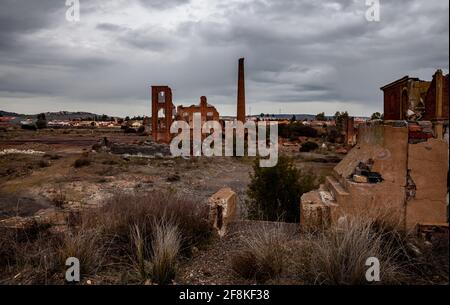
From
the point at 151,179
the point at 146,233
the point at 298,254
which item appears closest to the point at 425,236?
the point at 298,254

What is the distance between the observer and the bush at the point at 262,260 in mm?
4145

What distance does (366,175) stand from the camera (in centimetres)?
604

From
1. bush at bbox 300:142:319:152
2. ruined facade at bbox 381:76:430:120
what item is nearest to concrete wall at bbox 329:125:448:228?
ruined facade at bbox 381:76:430:120

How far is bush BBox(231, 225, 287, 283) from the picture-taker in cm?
414

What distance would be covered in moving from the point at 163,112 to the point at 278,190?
1113 inches

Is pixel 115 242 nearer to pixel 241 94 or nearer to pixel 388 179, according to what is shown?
pixel 388 179

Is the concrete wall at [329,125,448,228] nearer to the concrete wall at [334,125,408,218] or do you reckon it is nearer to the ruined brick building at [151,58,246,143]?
the concrete wall at [334,125,408,218]

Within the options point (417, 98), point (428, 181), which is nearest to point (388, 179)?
point (428, 181)

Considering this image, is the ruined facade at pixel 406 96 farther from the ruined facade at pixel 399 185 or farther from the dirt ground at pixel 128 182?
the ruined facade at pixel 399 185

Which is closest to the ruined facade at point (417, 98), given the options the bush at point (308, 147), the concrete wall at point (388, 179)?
the concrete wall at point (388, 179)

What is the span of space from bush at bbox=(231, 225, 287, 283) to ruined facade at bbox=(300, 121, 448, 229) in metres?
1.55
